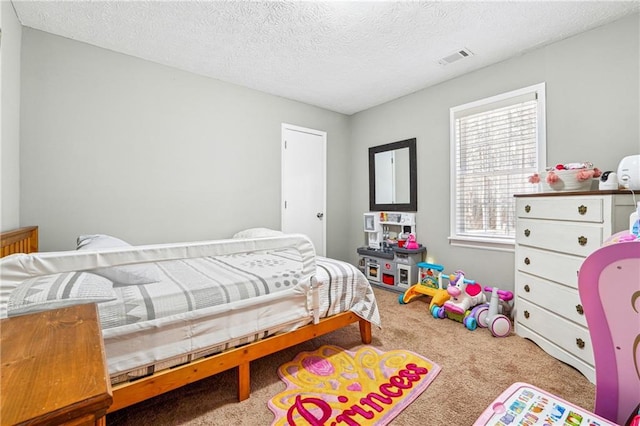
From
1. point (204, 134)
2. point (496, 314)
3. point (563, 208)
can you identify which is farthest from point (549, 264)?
point (204, 134)

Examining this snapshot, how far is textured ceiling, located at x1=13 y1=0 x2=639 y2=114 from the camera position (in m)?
2.07

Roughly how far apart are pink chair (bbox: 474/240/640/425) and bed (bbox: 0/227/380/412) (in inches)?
43.1

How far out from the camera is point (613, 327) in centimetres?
91

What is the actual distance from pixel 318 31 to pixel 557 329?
283 cm

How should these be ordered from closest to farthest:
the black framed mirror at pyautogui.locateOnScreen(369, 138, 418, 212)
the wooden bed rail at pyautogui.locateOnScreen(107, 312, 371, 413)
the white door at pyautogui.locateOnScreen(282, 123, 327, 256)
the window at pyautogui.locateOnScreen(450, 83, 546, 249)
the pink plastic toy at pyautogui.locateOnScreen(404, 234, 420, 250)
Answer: the wooden bed rail at pyautogui.locateOnScreen(107, 312, 371, 413)
the window at pyautogui.locateOnScreen(450, 83, 546, 249)
the pink plastic toy at pyautogui.locateOnScreen(404, 234, 420, 250)
the black framed mirror at pyautogui.locateOnScreen(369, 138, 418, 212)
the white door at pyautogui.locateOnScreen(282, 123, 327, 256)

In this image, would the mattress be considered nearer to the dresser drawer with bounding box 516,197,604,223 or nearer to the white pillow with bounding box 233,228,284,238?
the white pillow with bounding box 233,228,284,238

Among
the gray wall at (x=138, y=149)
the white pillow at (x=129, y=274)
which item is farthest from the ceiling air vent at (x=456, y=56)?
the white pillow at (x=129, y=274)

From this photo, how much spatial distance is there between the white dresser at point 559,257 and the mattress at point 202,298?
1207mm

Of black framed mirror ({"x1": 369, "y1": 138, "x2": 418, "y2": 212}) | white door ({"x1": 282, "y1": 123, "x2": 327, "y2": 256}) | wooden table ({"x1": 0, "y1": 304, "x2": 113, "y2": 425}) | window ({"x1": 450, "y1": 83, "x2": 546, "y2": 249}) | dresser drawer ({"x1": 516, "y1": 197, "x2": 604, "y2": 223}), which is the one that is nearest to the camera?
wooden table ({"x1": 0, "y1": 304, "x2": 113, "y2": 425})

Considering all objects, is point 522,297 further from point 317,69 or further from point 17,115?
point 17,115

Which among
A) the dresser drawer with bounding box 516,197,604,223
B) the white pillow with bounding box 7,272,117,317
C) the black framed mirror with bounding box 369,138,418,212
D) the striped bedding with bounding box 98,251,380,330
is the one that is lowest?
the striped bedding with bounding box 98,251,380,330

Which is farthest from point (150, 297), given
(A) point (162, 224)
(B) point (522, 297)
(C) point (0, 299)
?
(B) point (522, 297)

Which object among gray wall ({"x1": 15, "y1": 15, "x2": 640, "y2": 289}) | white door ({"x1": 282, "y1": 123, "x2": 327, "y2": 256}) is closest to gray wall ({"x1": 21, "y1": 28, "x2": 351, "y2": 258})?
gray wall ({"x1": 15, "y1": 15, "x2": 640, "y2": 289})

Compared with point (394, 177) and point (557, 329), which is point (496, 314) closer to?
point (557, 329)
